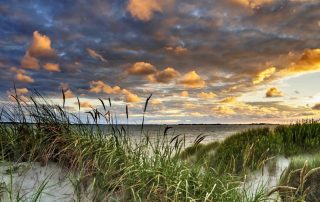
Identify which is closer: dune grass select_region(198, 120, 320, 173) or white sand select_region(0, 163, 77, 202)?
white sand select_region(0, 163, 77, 202)

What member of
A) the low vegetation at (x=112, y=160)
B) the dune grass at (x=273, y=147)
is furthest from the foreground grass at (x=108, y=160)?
the dune grass at (x=273, y=147)

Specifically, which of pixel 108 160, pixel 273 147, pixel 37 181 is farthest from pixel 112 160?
pixel 273 147

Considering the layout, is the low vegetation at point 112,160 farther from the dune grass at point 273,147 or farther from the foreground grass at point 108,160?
the dune grass at point 273,147

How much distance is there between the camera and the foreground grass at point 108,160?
20.8ft

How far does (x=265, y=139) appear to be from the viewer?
12977 mm

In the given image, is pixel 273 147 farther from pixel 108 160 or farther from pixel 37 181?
pixel 37 181

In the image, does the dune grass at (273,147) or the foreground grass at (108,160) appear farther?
the dune grass at (273,147)

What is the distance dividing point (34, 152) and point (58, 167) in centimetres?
63

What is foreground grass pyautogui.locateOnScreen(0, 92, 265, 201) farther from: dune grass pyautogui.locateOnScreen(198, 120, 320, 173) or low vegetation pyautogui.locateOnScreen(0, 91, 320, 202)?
A: dune grass pyautogui.locateOnScreen(198, 120, 320, 173)

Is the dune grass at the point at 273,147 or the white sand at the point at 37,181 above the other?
the dune grass at the point at 273,147

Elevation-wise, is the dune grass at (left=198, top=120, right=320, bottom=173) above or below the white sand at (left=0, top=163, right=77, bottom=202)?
above

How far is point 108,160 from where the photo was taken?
7.19m

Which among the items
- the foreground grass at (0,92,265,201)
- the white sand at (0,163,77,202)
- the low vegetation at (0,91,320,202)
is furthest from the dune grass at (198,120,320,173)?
the white sand at (0,163,77,202)

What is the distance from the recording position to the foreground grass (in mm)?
6332
